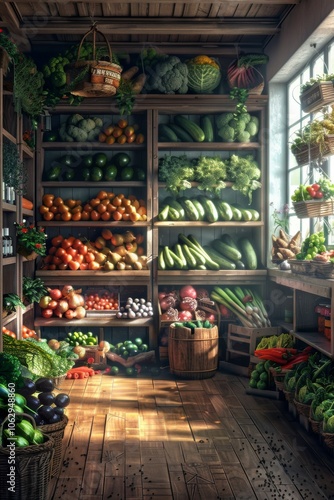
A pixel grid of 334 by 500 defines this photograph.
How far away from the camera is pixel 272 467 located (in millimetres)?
4324

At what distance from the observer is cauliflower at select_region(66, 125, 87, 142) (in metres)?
7.82

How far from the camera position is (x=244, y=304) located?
25.5 ft

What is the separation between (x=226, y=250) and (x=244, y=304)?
2.19 ft

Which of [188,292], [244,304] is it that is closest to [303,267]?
[244,304]

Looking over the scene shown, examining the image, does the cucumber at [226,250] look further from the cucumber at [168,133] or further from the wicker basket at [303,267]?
the wicker basket at [303,267]

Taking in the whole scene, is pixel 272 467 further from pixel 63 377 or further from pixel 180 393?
pixel 63 377

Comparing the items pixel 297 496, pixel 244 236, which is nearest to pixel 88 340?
pixel 244 236

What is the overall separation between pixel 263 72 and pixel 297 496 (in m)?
5.47

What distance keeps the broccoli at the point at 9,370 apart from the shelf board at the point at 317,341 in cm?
227

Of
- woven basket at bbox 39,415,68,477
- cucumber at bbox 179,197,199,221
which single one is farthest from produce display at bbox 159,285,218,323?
woven basket at bbox 39,415,68,477

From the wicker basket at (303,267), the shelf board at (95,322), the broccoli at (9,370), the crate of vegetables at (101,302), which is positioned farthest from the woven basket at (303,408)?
the crate of vegetables at (101,302)

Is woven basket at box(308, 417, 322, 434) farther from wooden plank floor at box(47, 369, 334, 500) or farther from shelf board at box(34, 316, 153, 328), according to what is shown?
shelf board at box(34, 316, 153, 328)

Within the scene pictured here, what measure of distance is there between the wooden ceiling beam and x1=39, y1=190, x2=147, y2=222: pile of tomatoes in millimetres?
1799

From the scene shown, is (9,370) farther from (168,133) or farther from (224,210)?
(168,133)
